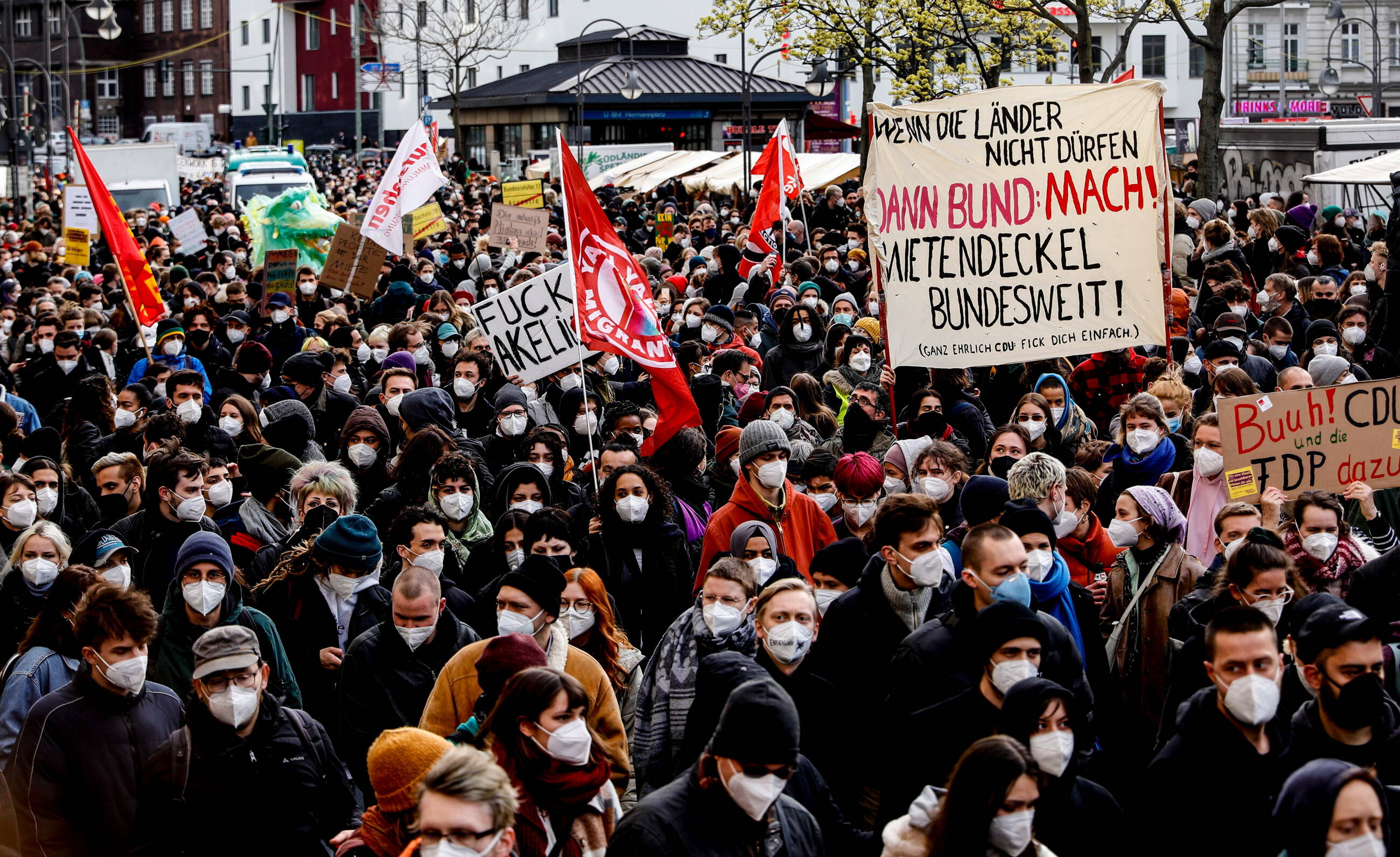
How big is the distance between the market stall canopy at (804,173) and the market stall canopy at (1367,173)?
29.3 ft

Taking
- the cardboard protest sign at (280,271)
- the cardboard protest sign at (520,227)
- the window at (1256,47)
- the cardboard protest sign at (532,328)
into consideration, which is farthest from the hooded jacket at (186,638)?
the window at (1256,47)

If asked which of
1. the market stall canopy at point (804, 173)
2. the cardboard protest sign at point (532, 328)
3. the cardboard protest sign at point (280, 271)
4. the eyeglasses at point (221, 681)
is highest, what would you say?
the market stall canopy at point (804, 173)

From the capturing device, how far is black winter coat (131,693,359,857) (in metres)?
4.45

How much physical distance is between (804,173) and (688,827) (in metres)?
27.8

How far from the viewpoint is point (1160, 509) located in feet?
20.6

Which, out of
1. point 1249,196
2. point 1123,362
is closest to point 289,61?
point 1249,196

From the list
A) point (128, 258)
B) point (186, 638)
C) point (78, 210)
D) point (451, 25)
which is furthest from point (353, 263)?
point (451, 25)

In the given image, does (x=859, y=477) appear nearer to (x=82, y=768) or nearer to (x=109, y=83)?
(x=82, y=768)

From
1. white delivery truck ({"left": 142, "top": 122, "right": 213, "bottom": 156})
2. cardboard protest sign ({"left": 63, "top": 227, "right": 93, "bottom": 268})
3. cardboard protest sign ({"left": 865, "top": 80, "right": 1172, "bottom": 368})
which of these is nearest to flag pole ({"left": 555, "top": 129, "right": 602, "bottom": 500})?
cardboard protest sign ({"left": 865, "top": 80, "right": 1172, "bottom": 368})

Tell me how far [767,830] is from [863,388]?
5411 mm

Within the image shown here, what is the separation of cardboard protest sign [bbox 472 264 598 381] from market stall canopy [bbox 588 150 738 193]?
24345mm

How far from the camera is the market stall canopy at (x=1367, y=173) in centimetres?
1964

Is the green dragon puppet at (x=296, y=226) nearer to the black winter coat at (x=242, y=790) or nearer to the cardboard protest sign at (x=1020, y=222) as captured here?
the cardboard protest sign at (x=1020, y=222)

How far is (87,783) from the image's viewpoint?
4.85 m
